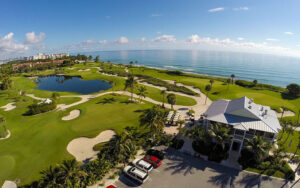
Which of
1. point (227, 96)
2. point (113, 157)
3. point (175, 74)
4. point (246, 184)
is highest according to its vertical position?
point (175, 74)

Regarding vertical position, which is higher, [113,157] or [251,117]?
[251,117]

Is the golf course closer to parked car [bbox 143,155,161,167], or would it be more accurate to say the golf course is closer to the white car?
parked car [bbox 143,155,161,167]

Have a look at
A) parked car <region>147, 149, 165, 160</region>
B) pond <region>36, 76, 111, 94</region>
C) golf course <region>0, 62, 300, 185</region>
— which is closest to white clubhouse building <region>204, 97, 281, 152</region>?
golf course <region>0, 62, 300, 185</region>

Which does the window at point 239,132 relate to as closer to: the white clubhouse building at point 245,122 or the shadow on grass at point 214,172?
the white clubhouse building at point 245,122

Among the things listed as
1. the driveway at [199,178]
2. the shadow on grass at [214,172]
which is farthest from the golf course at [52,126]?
the shadow on grass at [214,172]

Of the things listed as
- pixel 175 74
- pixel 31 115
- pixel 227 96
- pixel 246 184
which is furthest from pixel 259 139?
pixel 175 74

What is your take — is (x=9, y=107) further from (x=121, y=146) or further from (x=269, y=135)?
(x=269, y=135)

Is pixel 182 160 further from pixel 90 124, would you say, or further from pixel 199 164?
pixel 90 124
